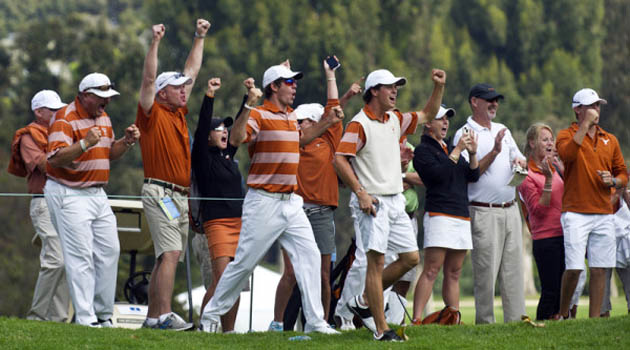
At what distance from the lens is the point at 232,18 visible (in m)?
39.5

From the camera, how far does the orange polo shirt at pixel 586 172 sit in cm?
1072

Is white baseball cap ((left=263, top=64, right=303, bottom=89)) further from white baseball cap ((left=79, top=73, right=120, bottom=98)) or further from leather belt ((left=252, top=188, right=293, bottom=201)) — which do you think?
white baseball cap ((left=79, top=73, right=120, bottom=98))

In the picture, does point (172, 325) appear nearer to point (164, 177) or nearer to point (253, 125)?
point (164, 177)

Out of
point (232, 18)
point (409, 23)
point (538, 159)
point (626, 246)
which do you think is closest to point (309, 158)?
point (538, 159)

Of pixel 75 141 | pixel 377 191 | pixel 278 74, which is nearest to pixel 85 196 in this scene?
pixel 75 141

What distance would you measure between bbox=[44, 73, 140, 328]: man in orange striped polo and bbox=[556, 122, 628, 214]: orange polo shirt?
4081mm

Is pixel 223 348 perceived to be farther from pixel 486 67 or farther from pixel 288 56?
pixel 486 67

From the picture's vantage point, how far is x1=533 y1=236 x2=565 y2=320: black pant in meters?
11.7

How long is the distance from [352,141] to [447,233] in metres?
1.77

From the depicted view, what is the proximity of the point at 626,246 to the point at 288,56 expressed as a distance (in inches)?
1016

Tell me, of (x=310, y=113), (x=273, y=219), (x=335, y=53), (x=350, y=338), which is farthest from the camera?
(x=335, y=53)

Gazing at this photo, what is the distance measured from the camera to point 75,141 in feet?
32.2

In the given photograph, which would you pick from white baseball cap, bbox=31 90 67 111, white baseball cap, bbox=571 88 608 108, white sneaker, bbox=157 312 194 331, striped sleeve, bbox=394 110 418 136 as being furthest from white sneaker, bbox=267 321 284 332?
white baseball cap, bbox=571 88 608 108

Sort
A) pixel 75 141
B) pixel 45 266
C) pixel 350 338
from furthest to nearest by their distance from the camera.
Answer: pixel 45 266 → pixel 75 141 → pixel 350 338
